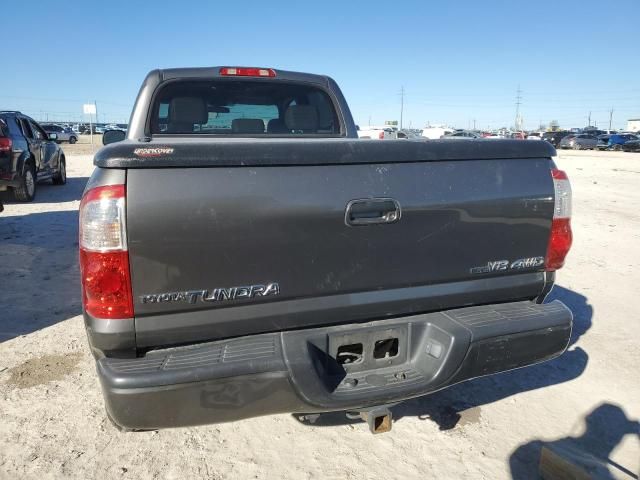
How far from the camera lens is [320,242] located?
218cm

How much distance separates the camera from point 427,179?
2.32 m

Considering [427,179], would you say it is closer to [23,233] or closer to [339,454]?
[339,454]

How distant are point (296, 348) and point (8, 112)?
1033 cm

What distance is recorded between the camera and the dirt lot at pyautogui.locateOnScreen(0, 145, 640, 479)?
261 cm

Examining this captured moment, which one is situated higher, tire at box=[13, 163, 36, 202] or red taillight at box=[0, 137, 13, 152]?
red taillight at box=[0, 137, 13, 152]

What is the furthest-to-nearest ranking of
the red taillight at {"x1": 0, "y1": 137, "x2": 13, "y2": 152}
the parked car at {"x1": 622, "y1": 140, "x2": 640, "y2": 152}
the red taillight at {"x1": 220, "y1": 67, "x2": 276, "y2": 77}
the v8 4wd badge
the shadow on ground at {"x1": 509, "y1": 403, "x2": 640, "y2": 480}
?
the parked car at {"x1": 622, "y1": 140, "x2": 640, "y2": 152} → the red taillight at {"x1": 0, "y1": 137, "x2": 13, "y2": 152} → the red taillight at {"x1": 220, "y1": 67, "x2": 276, "y2": 77} → the v8 4wd badge → the shadow on ground at {"x1": 509, "y1": 403, "x2": 640, "y2": 480}

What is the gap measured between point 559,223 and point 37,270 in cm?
561

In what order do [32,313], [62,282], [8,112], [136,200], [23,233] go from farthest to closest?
[8,112], [23,233], [62,282], [32,313], [136,200]

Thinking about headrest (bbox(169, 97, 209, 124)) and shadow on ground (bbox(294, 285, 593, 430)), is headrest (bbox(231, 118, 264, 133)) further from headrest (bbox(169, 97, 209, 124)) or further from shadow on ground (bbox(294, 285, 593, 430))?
shadow on ground (bbox(294, 285, 593, 430))

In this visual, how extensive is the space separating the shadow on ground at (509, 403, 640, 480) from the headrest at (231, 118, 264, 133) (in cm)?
293

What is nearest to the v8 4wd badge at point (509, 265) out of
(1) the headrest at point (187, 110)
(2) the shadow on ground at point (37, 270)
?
(1) the headrest at point (187, 110)

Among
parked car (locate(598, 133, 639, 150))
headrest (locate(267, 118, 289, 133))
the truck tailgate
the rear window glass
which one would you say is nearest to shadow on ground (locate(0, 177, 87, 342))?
the rear window glass

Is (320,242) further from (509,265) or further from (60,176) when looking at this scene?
(60,176)

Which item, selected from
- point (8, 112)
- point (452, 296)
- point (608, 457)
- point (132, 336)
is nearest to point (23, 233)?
point (8, 112)
